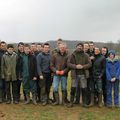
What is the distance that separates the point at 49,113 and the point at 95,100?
2065mm

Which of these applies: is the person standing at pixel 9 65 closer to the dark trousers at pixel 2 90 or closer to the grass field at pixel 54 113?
the dark trousers at pixel 2 90

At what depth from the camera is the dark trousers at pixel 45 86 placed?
38.3 feet

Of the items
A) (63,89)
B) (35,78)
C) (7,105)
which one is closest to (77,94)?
(63,89)

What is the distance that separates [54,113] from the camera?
10.4 m

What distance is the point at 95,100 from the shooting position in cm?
1173

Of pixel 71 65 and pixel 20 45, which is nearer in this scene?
pixel 71 65

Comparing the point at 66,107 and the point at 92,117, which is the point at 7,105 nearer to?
the point at 66,107

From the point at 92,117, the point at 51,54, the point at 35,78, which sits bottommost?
the point at 92,117

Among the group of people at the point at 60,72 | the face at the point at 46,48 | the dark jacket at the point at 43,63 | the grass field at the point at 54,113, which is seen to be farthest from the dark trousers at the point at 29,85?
the face at the point at 46,48

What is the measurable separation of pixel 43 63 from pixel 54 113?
200cm

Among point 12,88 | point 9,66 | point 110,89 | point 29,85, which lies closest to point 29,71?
point 29,85

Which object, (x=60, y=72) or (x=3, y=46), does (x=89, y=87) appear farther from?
(x=3, y=46)

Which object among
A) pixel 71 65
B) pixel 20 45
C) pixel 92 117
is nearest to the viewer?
pixel 92 117

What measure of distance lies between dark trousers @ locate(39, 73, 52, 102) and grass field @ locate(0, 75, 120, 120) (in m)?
0.39
